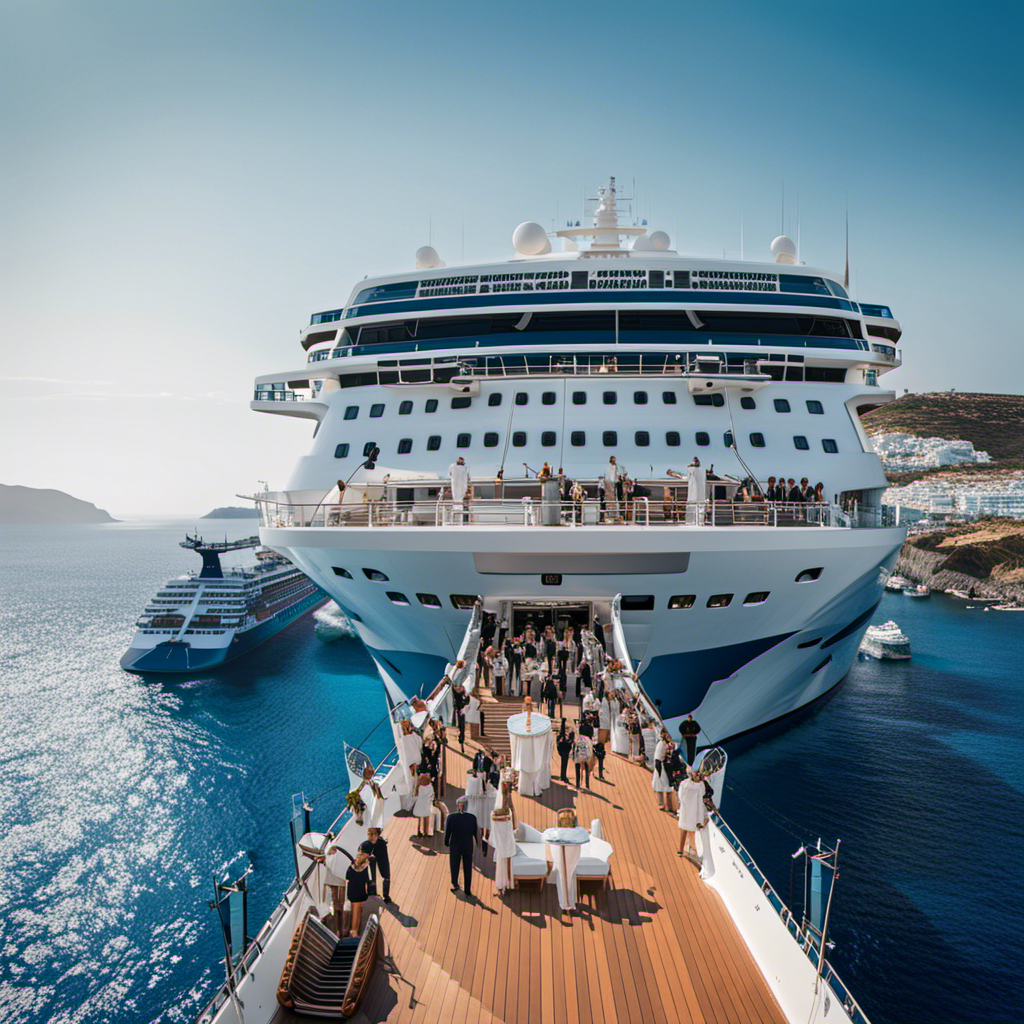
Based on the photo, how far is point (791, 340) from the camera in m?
21.8

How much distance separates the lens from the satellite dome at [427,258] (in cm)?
2852

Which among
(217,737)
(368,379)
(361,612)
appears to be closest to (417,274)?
(368,379)

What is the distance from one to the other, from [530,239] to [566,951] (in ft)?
85.6

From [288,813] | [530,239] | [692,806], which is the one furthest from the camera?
[530,239]

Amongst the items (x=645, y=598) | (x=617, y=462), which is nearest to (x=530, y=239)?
(x=617, y=462)

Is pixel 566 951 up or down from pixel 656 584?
down

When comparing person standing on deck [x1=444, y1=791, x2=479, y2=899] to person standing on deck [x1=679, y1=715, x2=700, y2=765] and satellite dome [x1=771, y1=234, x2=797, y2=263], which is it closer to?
person standing on deck [x1=679, y1=715, x2=700, y2=765]

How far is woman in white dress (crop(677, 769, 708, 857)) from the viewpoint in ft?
27.9

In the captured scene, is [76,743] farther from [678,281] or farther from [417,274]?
[678,281]

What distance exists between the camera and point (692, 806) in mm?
8617

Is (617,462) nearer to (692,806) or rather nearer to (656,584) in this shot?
(656,584)

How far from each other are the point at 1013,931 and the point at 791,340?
16.4 metres

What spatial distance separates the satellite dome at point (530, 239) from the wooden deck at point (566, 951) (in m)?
24.2

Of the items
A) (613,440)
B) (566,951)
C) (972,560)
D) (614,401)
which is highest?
(614,401)
